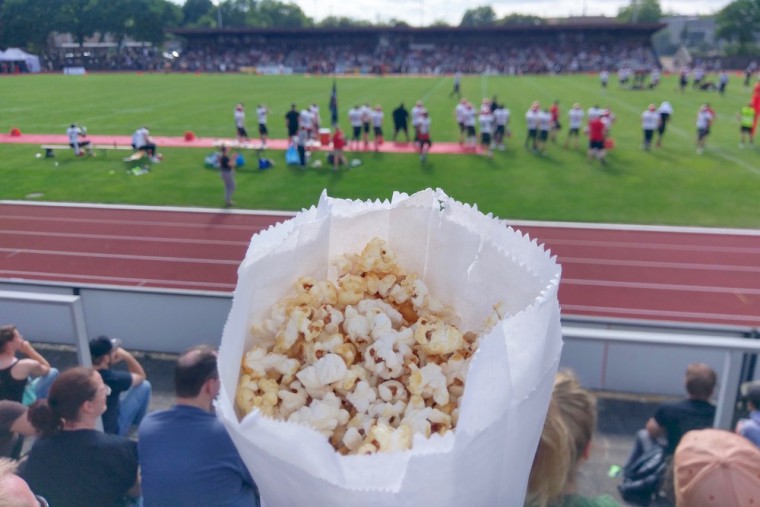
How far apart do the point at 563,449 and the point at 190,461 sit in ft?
4.77

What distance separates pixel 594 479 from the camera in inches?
176

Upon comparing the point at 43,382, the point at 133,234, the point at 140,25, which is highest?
the point at 140,25

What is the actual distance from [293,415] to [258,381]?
0.12 metres

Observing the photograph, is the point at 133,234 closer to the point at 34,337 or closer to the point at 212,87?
the point at 34,337

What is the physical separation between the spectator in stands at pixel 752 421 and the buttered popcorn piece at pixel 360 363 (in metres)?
2.50

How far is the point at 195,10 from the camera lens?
77.9m

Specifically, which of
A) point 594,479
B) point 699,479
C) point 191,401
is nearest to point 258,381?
point 699,479

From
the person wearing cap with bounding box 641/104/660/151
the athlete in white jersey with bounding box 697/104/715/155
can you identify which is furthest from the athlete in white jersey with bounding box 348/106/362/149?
the athlete in white jersey with bounding box 697/104/715/155

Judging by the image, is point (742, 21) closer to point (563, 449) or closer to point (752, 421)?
point (752, 421)

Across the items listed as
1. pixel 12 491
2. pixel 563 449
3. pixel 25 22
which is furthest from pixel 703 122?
pixel 25 22

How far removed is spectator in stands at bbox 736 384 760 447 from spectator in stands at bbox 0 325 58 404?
392 cm

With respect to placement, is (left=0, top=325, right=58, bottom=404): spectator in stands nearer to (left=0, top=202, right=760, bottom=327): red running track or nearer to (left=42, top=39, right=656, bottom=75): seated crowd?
(left=0, top=202, right=760, bottom=327): red running track

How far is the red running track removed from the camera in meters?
8.61

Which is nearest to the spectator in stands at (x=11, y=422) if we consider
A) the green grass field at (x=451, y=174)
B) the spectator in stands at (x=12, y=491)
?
the spectator in stands at (x=12, y=491)
